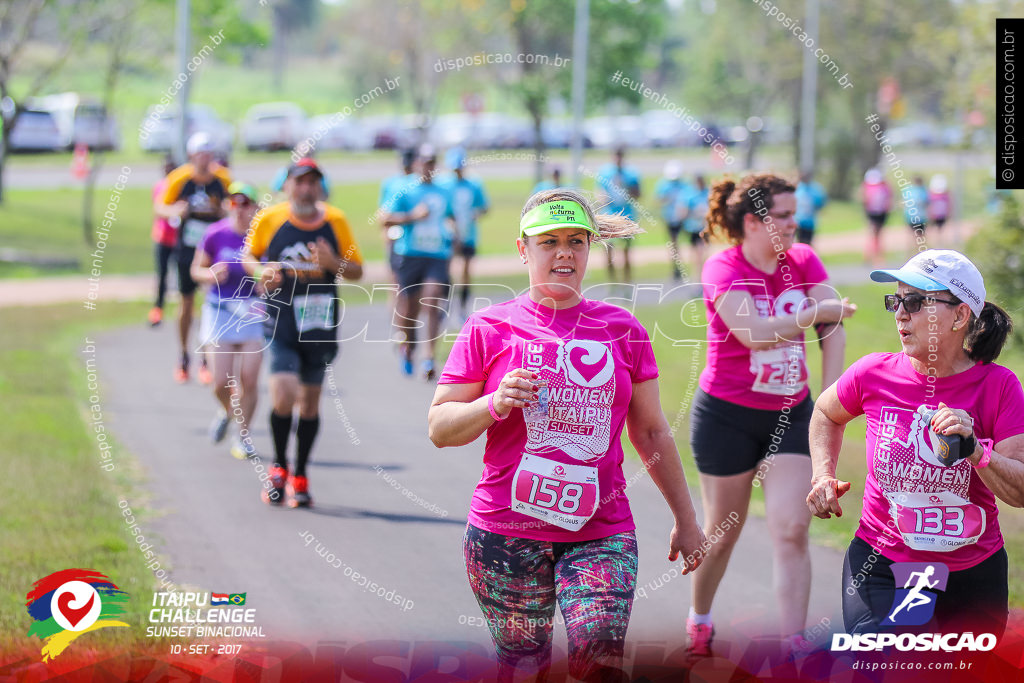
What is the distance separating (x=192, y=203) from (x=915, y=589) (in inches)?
361

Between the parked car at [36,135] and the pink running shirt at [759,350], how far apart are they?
116 ft

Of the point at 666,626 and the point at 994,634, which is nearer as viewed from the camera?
the point at 994,634

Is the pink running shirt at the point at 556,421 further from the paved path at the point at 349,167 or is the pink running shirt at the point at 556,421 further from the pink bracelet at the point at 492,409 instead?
the paved path at the point at 349,167

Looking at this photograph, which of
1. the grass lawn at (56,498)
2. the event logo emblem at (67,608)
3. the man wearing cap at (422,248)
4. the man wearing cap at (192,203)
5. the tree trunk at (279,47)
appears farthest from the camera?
the tree trunk at (279,47)

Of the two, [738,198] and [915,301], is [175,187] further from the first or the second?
[915,301]

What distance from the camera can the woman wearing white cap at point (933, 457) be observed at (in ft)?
12.5

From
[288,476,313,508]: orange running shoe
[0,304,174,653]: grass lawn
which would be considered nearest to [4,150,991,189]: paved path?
[0,304,174,653]: grass lawn

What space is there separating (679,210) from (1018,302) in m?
8.91

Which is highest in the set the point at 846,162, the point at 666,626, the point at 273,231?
the point at 846,162

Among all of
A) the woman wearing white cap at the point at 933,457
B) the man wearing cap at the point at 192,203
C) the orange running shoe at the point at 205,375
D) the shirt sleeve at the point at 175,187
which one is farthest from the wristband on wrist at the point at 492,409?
the shirt sleeve at the point at 175,187

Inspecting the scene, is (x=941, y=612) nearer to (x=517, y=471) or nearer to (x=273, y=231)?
(x=517, y=471)

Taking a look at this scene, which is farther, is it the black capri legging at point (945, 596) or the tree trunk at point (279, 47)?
the tree trunk at point (279, 47)

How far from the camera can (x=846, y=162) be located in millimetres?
42156

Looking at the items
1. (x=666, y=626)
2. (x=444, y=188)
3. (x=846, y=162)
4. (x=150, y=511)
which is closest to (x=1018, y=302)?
(x=444, y=188)
